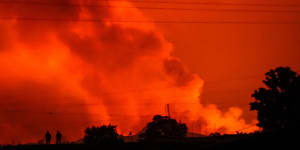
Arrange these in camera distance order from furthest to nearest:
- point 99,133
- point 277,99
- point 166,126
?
point 166,126 → point 99,133 → point 277,99

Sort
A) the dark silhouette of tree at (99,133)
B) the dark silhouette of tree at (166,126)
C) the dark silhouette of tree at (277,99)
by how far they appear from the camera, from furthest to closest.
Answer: the dark silhouette of tree at (166,126) → the dark silhouette of tree at (99,133) → the dark silhouette of tree at (277,99)

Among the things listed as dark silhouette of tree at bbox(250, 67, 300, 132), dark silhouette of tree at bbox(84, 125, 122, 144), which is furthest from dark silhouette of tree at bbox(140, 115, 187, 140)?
dark silhouette of tree at bbox(250, 67, 300, 132)

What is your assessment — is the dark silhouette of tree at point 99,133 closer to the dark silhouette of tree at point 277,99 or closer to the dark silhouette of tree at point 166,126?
the dark silhouette of tree at point 166,126

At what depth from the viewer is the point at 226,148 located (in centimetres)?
2819

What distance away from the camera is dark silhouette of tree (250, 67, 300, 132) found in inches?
2670

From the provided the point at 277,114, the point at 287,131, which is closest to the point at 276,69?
the point at 277,114

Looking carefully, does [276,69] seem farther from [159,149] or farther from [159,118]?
[159,118]

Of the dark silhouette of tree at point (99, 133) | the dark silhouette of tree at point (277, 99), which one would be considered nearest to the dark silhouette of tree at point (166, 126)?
the dark silhouette of tree at point (99, 133)

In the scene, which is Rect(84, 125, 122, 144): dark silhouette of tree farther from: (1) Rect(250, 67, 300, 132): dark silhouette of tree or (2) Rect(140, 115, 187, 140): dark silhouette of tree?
(1) Rect(250, 67, 300, 132): dark silhouette of tree

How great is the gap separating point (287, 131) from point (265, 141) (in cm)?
174

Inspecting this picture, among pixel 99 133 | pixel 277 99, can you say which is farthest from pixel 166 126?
pixel 277 99

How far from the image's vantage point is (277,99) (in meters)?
69.7

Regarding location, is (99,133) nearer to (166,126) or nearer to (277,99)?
(166,126)

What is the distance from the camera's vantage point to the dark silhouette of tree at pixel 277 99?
67.8 meters
